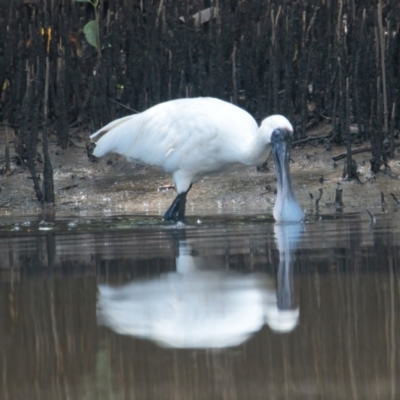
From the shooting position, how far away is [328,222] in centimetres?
741

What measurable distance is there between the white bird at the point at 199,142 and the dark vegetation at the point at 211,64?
1.49 metres

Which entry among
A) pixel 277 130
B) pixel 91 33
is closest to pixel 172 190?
pixel 91 33

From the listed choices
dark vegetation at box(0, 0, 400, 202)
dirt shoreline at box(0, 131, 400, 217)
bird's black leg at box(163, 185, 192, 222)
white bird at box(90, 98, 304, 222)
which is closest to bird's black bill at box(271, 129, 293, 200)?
white bird at box(90, 98, 304, 222)

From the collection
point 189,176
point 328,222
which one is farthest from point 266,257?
point 189,176

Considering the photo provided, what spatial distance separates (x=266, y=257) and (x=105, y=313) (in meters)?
1.67

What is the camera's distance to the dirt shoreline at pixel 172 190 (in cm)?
964

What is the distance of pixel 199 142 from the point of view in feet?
28.2

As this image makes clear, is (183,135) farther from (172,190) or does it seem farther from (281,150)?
(172,190)

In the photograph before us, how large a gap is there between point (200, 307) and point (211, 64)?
7.58 metres

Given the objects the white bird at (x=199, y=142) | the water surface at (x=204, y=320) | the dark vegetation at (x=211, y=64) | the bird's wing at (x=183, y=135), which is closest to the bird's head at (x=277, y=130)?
the white bird at (x=199, y=142)

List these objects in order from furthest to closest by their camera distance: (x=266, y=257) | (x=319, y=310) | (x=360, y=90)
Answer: (x=360, y=90), (x=266, y=257), (x=319, y=310)

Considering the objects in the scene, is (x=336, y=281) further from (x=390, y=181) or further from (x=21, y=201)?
(x=21, y=201)

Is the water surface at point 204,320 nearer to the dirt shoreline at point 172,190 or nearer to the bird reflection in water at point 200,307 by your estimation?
the bird reflection in water at point 200,307

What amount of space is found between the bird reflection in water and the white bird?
3246 mm
